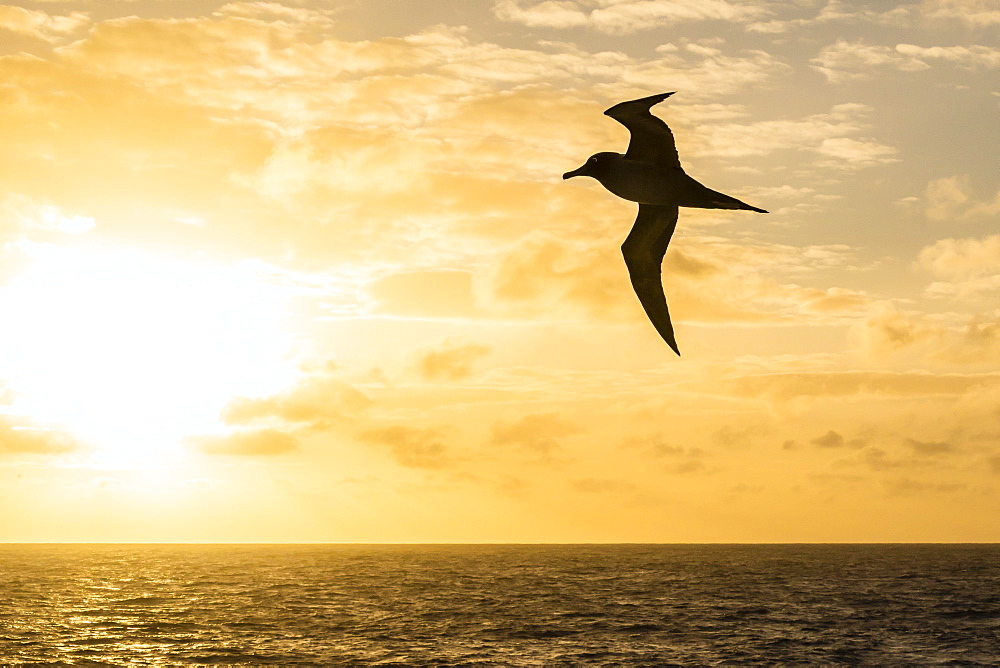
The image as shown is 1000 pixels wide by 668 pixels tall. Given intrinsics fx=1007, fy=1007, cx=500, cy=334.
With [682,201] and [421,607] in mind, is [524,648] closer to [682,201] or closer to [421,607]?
[421,607]

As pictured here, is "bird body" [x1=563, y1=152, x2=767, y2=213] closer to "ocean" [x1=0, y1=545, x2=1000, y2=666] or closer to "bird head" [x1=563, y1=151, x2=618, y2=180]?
"bird head" [x1=563, y1=151, x2=618, y2=180]

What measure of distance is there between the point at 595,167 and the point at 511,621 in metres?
49.8

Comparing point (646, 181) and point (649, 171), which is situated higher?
point (649, 171)

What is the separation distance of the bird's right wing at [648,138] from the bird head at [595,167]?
35 cm

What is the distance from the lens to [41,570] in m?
135

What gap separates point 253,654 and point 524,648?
12745 millimetres

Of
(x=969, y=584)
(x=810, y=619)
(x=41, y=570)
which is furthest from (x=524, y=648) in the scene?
(x=41, y=570)

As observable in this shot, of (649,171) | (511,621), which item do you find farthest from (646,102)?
(511,621)

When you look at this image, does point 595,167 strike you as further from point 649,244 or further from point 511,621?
point 511,621

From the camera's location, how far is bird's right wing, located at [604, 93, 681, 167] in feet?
38.5

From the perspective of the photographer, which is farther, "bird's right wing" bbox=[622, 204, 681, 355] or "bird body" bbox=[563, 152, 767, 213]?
"bird's right wing" bbox=[622, 204, 681, 355]

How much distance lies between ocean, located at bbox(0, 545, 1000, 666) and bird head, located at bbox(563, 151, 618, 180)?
34.8 m

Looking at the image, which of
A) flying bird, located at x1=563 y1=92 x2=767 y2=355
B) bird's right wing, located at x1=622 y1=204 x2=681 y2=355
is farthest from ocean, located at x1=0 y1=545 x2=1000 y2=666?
flying bird, located at x1=563 y1=92 x2=767 y2=355

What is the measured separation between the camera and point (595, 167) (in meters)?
11.8
